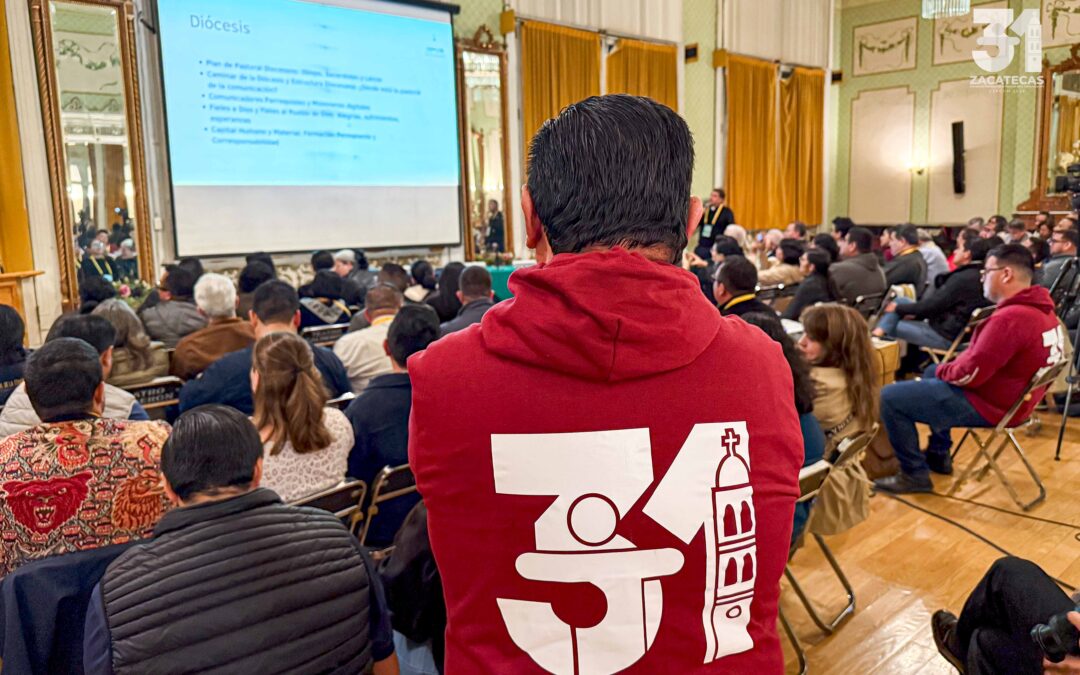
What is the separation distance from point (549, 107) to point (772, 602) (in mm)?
9480

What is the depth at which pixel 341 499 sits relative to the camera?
223 cm

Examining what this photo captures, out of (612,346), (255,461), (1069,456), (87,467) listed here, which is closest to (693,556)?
(612,346)

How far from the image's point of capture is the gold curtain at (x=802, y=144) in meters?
13.3

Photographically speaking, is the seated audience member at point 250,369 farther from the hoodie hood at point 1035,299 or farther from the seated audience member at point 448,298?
the hoodie hood at point 1035,299

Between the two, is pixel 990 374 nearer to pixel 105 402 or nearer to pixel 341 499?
pixel 341 499

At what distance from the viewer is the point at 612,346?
0.82 meters

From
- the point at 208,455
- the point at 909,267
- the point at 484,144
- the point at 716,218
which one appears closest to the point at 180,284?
the point at 208,455

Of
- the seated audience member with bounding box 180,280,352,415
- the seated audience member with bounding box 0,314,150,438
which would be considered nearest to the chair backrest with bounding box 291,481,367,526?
the seated audience member with bounding box 0,314,150,438

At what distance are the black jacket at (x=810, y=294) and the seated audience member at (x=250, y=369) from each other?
3.54 metres

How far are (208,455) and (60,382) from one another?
650mm

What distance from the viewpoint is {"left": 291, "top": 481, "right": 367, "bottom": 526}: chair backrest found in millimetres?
2141

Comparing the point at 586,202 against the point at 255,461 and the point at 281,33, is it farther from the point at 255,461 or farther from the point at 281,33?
the point at 281,33

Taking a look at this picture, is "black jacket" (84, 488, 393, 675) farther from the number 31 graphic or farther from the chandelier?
the chandelier

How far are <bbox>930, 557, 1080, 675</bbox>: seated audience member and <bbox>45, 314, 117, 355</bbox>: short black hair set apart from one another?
2887 millimetres
